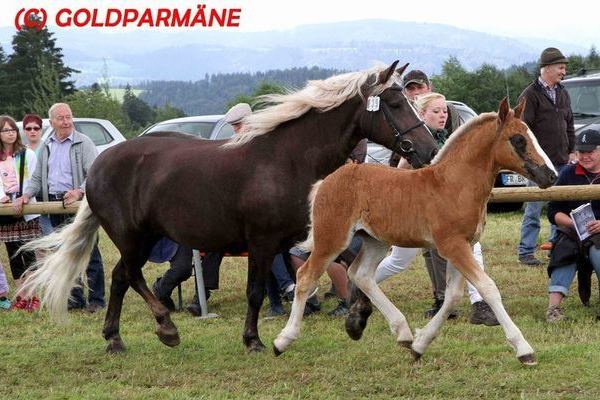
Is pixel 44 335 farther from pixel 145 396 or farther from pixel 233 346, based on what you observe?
pixel 145 396

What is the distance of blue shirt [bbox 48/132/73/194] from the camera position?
376 inches

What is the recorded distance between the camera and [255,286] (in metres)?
6.99

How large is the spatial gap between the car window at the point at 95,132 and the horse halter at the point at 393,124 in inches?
553

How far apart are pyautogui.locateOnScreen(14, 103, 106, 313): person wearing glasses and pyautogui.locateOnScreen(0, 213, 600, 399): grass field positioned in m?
0.55

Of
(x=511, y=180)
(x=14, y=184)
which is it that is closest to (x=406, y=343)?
(x=14, y=184)

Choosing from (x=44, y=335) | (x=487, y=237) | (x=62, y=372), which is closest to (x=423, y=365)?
(x=62, y=372)

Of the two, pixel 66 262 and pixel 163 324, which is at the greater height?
pixel 66 262

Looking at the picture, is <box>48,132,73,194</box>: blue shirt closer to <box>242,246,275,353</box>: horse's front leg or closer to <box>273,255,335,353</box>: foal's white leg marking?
<box>242,246,275,353</box>: horse's front leg

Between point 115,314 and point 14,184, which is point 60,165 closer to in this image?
point 14,184

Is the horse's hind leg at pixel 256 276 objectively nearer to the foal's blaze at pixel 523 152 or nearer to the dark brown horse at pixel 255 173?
the dark brown horse at pixel 255 173

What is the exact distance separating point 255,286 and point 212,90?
121m

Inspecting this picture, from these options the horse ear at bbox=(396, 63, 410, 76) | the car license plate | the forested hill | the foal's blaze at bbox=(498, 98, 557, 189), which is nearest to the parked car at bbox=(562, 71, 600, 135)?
the car license plate

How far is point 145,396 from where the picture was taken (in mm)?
5801

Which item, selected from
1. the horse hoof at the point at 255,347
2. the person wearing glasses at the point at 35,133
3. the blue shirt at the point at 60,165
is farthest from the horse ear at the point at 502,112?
the person wearing glasses at the point at 35,133
